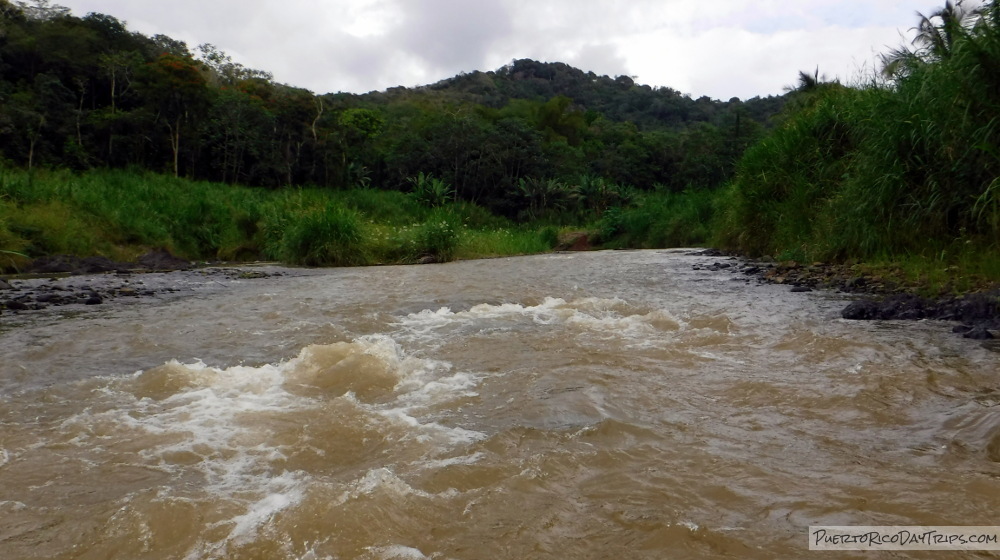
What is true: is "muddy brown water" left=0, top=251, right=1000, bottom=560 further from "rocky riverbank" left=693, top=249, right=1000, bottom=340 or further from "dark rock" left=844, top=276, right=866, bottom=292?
"dark rock" left=844, top=276, right=866, bottom=292

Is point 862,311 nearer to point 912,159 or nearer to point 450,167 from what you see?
point 912,159

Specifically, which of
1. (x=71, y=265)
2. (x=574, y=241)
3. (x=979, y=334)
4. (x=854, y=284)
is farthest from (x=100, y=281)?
(x=574, y=241)

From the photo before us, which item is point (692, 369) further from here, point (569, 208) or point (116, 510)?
point (569, 208)

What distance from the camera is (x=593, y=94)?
8588 cm

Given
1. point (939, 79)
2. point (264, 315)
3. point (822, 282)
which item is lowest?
point (264, 315)

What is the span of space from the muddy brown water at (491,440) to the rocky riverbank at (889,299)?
15.6 inches

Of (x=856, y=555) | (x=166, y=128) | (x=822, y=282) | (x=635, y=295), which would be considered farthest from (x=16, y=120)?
(x=856, y=555)

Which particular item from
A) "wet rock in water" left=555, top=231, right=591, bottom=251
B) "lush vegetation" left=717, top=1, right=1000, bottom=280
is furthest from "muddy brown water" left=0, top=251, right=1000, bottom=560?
"wet rock in water" left=555, top=231, right=591, bottom=251

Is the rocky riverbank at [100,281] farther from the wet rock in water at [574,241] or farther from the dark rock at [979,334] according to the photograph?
the wet rock in water at [574,241]

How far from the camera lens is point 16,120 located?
20891 millimetres

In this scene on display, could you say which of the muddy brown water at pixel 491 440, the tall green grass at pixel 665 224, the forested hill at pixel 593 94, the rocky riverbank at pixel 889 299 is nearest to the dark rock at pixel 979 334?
the rocky riverbank at pixel 889 299

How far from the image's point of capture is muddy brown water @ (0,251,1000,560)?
1912 mm

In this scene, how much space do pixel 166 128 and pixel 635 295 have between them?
25.1 m

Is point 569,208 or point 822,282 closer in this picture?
point 822,282
